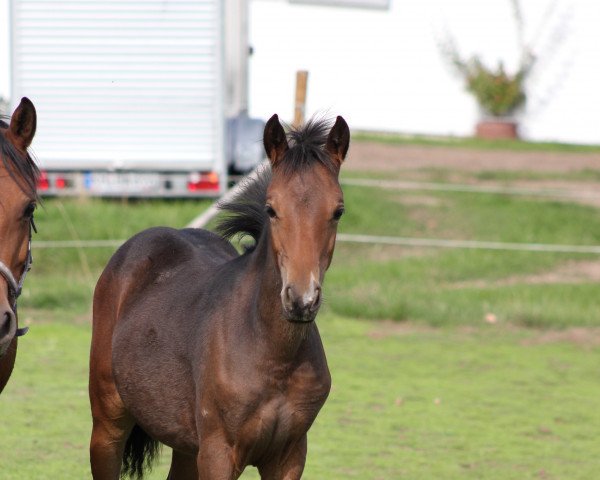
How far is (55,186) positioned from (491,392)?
24.1ft

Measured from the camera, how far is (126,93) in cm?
1436

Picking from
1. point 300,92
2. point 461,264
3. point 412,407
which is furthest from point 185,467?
point 461,264

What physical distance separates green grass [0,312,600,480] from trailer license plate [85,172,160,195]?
3825 millimetres

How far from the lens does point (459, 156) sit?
20312 millimetres

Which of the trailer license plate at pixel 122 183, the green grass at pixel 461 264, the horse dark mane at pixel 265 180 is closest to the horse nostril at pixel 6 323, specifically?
the horse dark mane at pixel 265 180

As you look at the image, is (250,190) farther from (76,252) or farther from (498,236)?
(498,236)

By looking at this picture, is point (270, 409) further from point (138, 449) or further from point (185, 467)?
point (138, 449)

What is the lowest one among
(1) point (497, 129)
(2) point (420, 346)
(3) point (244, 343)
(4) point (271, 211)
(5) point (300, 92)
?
(1) point (497, 129)

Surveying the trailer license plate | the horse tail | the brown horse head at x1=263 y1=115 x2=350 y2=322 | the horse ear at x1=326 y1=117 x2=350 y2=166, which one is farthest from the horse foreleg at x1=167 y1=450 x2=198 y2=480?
the trailer license plate

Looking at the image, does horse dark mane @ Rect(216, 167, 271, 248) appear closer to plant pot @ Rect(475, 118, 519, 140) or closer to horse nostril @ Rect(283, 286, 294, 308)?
horse nostril @ Rect(283, 286, 294, 308)

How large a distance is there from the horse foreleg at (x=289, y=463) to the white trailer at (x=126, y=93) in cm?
985

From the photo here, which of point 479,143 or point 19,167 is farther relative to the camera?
point 479,143

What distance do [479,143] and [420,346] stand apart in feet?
39.7

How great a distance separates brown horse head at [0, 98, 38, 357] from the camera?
13.8 ft
